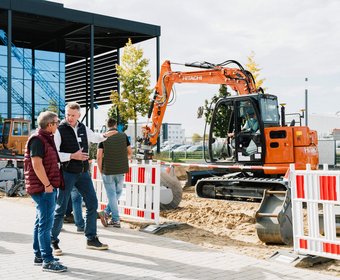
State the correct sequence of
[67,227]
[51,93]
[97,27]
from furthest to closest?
1. [51,93]
2. [97,27]
3. [67,227]

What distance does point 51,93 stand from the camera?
1741 inches

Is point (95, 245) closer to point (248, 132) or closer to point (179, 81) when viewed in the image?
point (248, 132)

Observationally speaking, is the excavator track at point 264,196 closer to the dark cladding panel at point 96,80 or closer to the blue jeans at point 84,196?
the blue jeans at point 84,196

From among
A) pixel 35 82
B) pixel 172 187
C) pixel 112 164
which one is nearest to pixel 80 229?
pixel 112 164

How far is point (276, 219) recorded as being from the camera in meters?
7.43

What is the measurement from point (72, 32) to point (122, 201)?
31.6 metres

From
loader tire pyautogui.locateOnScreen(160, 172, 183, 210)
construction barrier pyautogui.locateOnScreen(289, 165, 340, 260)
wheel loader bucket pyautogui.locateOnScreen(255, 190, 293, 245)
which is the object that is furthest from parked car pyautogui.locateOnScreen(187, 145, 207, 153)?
construction barrier pyautogui.locateOnScreen(289, 165, 340, 260)

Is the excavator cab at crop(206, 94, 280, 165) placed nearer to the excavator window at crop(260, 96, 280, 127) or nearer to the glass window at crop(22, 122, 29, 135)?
the excavator window at crop(260, 96, 280, 127)

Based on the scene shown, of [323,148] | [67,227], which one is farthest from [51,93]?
[67,227]

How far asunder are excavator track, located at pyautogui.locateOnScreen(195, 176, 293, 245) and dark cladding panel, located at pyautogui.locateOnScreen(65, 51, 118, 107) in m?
34.6

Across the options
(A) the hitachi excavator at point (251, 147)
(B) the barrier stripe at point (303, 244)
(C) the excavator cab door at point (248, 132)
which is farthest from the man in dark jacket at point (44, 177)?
(C) the excavator cab door at point (248, 132)

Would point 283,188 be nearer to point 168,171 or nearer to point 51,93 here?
point 168,171

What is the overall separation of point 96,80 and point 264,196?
147 feet

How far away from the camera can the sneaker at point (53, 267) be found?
5.84m
